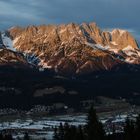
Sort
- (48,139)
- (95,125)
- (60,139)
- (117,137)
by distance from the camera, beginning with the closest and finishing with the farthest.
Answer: (95,125) < (60,139) < (117,137) < (48,139)

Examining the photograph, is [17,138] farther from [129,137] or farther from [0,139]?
[129,137]

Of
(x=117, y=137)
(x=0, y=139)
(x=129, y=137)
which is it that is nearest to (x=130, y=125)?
(x=129, y=137)

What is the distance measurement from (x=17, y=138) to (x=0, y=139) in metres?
73.9

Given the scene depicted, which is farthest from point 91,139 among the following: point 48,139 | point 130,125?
point 48,139

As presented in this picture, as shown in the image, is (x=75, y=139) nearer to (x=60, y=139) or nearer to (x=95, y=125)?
(x=95, y=125)

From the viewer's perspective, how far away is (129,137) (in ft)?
295

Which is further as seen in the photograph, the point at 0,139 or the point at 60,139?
the point at 60,139

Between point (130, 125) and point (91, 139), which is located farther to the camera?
point (130, 125)

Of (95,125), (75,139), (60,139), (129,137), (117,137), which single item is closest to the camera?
(95,125)

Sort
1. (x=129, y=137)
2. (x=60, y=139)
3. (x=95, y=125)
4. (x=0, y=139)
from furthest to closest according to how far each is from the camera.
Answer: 1. (x=60, y=139)
2. (x=0, y=139)
3. (x=129, y=137)
4. (x=95, y=125)

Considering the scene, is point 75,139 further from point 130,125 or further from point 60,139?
point 60,139

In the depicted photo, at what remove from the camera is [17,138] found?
197500 millimetres

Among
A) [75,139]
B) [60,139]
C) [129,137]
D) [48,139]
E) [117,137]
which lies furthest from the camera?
[48,139]

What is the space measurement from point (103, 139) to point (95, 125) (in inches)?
105
